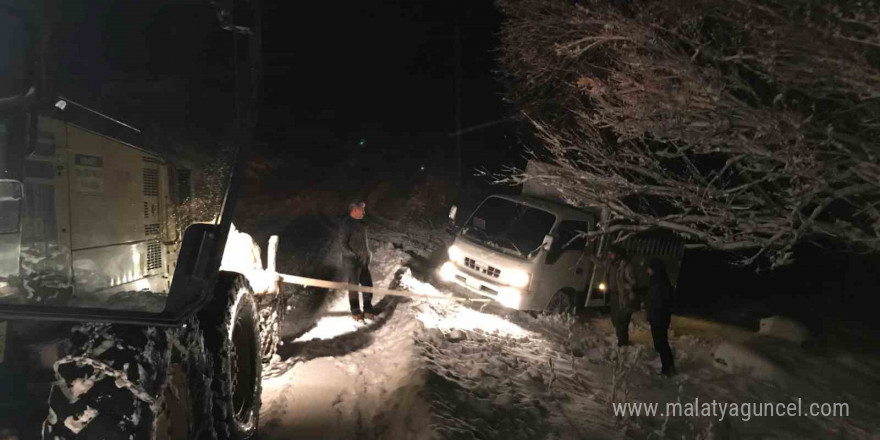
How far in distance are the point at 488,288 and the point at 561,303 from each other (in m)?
1.49

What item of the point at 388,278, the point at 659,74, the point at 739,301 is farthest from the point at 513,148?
the point at 659,74

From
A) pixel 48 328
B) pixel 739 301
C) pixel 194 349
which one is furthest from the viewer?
pixel 739 301

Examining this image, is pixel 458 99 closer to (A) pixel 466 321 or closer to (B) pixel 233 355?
(A) pixel 466 321

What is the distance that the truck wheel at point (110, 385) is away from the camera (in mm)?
3096

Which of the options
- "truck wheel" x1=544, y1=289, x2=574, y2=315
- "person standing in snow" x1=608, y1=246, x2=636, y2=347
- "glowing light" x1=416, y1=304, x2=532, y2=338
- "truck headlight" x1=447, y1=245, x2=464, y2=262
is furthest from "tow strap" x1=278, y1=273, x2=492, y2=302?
"person standing in snow" x1=608, y1=246, x2=636, y2=347

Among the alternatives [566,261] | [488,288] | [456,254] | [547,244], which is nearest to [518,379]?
[488,288]

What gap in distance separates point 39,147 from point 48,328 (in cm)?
112

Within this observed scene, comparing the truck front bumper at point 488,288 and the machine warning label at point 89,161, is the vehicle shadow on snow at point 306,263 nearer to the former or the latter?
the truck front bumper at point 488,288

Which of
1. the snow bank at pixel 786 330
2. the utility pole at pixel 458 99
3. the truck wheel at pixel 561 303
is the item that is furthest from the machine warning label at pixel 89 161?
the utility pole at pixel 458 99

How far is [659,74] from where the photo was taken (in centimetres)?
652

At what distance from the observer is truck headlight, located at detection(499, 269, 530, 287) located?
30.4 feet

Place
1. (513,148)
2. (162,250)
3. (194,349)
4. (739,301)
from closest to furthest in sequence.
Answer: (194,349), (162,250), (739,301), (513,148)

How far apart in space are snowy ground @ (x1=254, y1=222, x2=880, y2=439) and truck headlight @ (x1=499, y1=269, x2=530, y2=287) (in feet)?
2.25

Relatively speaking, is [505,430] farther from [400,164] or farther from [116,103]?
[400,164]
